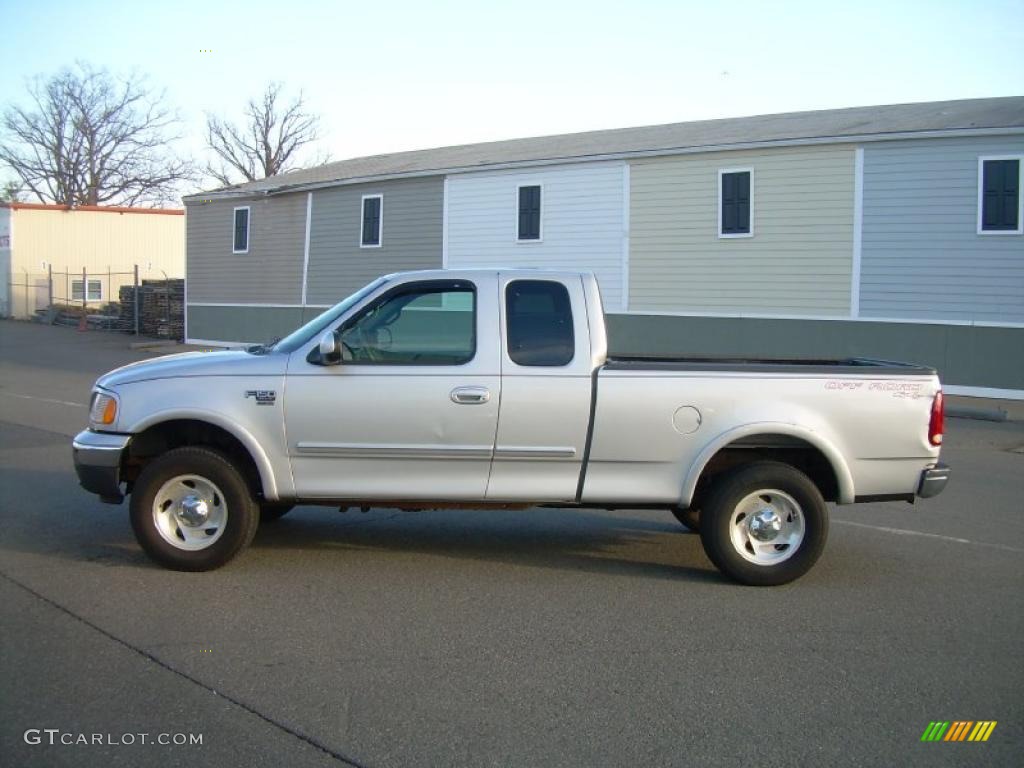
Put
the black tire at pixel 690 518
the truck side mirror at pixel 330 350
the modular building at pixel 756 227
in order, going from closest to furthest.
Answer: the truck side mirror at pixel 330 350 → the black tire at pixel 690 518 → the modular building at pixel 756 227

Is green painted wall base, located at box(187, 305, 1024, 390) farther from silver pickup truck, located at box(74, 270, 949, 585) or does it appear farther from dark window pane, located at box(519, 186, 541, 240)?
silver pickup truck, located at box(74, 270, 949, 585)

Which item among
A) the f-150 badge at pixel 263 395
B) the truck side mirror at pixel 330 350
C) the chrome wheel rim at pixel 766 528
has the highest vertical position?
the truck side mirror at pixel 330 350

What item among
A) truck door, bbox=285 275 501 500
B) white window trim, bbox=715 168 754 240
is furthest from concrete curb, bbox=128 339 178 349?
truck door, bbox=285 275 501 500

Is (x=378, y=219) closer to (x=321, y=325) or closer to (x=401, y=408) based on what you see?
(x=321, y=325)

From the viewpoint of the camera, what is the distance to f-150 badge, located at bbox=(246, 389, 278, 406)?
5988mm

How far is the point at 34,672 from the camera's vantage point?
4.51 metres

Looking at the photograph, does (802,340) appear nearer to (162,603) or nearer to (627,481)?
(627,481)

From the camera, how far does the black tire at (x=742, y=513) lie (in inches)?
236

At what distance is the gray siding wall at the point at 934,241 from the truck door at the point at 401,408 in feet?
50.7

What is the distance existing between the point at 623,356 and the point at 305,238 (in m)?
23.3

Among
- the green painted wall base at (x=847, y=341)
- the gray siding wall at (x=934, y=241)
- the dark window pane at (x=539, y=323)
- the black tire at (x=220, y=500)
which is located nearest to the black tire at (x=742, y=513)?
the dark window pane at (x=539, y=323)

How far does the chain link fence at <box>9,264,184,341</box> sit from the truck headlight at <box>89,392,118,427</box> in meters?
28.8

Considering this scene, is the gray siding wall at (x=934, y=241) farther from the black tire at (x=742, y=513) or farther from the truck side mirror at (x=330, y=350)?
the truck side mirror at (x=330, y=350)

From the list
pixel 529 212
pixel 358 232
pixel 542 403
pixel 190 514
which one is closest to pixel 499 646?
pixel 542 403
